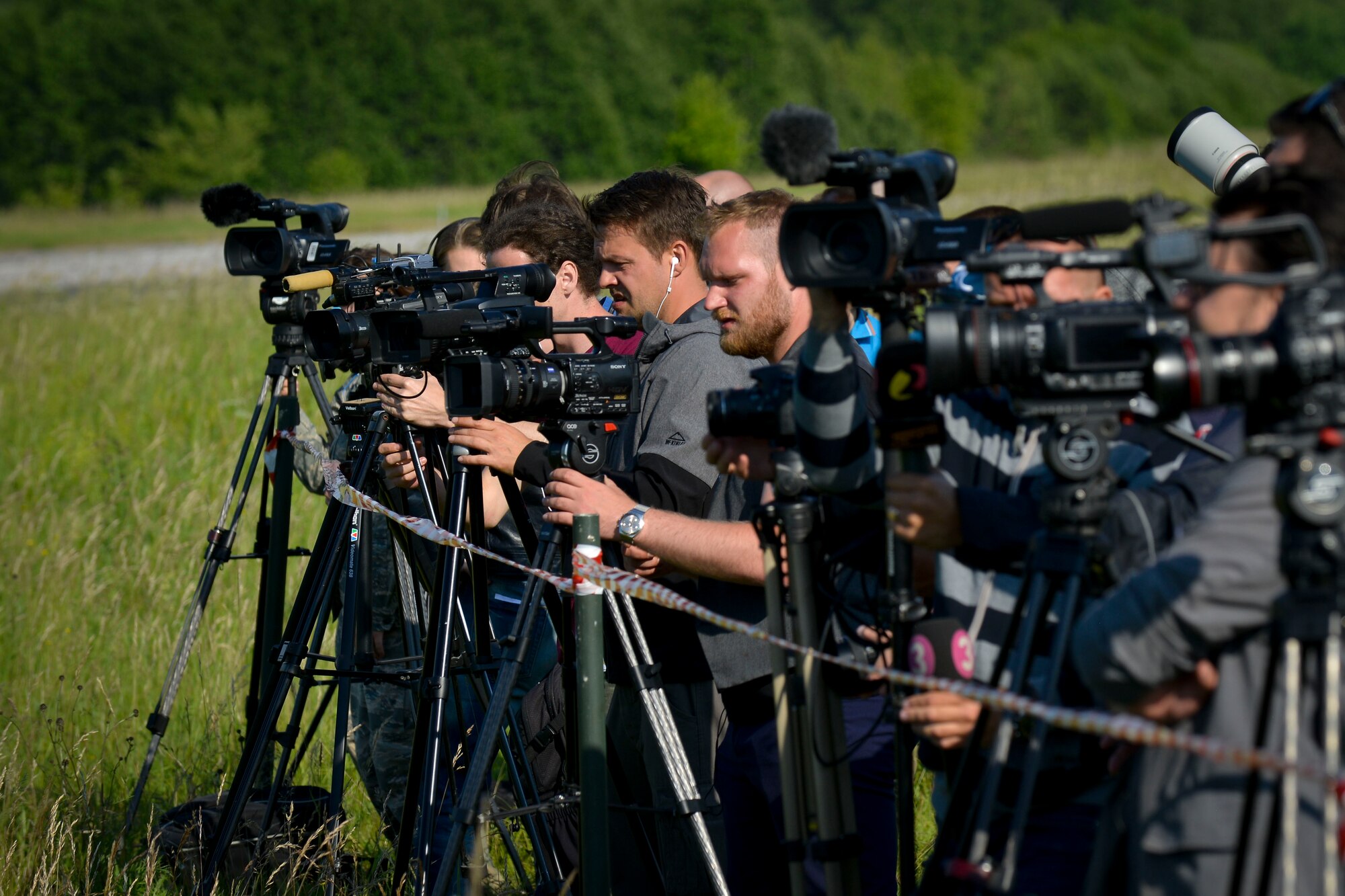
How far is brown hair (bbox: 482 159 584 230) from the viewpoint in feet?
13.8

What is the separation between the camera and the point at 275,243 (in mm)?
4336

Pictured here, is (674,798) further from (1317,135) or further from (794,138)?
(794,138)

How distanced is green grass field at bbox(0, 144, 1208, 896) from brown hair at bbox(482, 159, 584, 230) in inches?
74.9

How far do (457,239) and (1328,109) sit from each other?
3195 mm

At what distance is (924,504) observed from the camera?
2.23 meters

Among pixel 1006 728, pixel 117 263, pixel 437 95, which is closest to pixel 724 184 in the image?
pixel 1006 728

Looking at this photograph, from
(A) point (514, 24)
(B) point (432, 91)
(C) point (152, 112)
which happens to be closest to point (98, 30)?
(C) point (152, 112)

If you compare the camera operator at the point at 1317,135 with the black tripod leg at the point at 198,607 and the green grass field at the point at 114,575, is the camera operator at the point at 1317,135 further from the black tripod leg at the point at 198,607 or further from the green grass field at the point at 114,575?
the black tripod leg at the point at 198,607

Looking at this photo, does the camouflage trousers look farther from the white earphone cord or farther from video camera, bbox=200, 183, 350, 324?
the white earphone cord

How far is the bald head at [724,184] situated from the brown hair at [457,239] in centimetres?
117

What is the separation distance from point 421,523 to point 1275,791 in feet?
7.21

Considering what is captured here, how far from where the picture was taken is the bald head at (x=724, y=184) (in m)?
5.44

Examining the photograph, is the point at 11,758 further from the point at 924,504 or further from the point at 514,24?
the point at 514,24

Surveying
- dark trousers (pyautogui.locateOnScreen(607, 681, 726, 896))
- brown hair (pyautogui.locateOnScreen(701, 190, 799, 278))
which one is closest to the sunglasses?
brown hair (pyautogui.locateOnScreen(701, 190, 799, 278))
